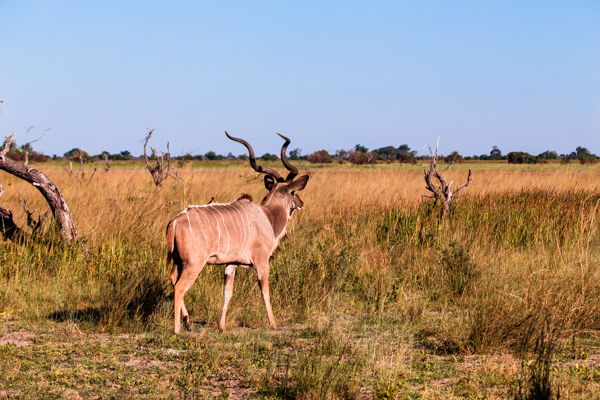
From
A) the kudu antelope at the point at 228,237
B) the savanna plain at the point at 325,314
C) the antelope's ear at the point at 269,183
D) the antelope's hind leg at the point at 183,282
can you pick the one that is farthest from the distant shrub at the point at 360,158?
the antelope's hind leg at the point at 183,282

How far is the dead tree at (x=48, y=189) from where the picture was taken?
7.00 meters

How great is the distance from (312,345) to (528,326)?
1.83 m

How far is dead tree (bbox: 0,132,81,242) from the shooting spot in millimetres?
7004

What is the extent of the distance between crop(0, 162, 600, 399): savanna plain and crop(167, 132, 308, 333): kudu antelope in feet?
1.46

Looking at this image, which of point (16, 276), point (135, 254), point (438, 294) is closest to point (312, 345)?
point (438, 294)

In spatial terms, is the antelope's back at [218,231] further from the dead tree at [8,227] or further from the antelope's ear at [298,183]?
the dead tree at [8,227]

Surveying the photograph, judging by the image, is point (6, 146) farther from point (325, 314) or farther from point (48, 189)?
point (325, 314)

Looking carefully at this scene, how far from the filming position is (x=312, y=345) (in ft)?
16.6

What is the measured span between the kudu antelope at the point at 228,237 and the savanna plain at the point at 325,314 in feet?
1.46

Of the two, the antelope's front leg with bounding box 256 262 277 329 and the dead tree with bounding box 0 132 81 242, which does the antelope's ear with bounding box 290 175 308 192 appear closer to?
the antelope's front leg with bounding box 256 262 277 329

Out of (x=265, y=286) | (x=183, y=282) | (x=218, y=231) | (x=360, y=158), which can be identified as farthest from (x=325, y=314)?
(x=360, y=158)

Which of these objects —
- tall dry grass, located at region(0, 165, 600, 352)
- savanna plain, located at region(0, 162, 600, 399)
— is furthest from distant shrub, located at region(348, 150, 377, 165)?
savanna plain, located at region(0, 162, 600, 399)

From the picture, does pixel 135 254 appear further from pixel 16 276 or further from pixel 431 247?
pixel 431 247

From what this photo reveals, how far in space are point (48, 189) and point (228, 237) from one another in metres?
2.87
